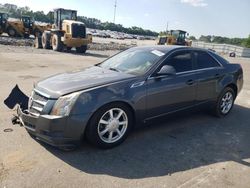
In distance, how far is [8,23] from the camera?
110 ft

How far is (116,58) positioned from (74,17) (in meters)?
19.3

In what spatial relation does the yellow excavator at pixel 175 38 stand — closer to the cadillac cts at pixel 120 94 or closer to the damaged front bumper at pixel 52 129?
the cadillac cts at pixel 120 94

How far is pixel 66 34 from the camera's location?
21.9 meters

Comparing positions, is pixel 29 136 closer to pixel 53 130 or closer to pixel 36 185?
pixel 53 130

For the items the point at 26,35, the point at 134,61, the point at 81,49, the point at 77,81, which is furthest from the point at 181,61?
the point at 26,35

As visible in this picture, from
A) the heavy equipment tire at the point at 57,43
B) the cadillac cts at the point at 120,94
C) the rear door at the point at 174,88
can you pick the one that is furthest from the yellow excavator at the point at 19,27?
the rear door at the point at 174,88

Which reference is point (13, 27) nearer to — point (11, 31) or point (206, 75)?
point (11, 31)

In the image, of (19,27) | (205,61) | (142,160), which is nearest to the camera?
(142,160)

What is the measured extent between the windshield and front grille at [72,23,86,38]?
1691 centimetres

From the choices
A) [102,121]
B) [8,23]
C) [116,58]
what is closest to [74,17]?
[8,23]

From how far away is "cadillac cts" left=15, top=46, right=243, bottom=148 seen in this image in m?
4.11

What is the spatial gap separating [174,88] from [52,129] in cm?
226

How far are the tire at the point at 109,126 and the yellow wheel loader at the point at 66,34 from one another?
18.1 meters

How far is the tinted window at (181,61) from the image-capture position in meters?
5.38
